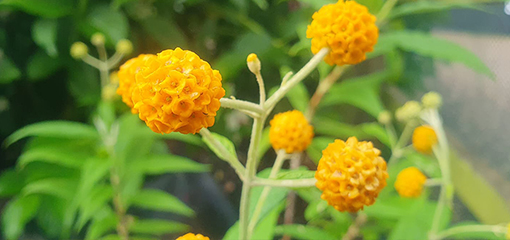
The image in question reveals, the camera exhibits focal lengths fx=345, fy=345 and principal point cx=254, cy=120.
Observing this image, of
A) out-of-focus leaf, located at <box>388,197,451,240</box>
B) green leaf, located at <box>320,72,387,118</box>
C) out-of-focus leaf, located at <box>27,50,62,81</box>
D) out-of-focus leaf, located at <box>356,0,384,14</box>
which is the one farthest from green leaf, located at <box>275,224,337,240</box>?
out-of-focus leaf, located at <box>27,50,62,81</box>

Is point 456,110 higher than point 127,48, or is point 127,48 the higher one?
point 456,110

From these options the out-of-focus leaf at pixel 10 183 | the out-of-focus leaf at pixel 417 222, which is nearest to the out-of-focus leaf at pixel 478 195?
the out-of-focus leaf at pixel 417 222

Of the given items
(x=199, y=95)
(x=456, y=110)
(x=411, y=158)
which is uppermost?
(x=456, y=110)

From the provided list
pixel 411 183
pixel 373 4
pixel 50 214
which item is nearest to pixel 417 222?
pixel 411 183

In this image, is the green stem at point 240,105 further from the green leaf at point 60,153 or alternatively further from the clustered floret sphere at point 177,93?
the green leaf at point 60,153

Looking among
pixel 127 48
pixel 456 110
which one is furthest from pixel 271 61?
pixel 456 110

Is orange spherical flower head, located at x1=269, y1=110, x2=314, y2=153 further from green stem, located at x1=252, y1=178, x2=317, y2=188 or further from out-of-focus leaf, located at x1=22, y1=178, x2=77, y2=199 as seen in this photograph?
out-of-focus leaf, located at x1=22, y1=178, x2=77, y2=199

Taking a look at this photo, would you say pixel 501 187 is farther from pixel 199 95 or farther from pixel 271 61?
pixel 199 95
